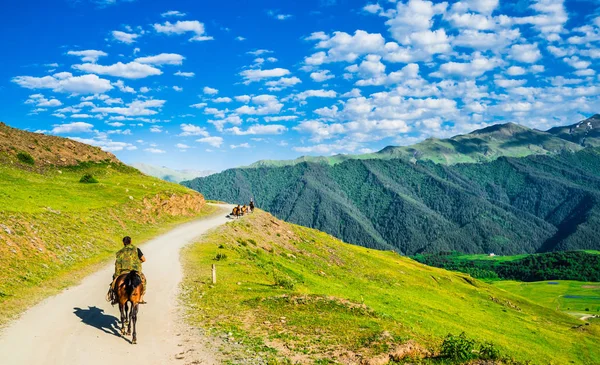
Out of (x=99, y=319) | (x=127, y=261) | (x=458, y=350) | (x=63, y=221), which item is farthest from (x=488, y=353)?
(x=63, y=221)

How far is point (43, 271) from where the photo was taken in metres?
31.2

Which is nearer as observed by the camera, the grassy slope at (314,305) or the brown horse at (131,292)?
the brown horse at (131,292)

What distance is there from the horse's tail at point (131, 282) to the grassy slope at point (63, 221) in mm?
8190

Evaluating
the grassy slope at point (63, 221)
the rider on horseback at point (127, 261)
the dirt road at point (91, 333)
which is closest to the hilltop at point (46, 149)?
the grassy slope at point (63, 221)

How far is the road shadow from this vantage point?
20972 mm

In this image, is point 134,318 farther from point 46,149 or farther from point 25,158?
point 46,149

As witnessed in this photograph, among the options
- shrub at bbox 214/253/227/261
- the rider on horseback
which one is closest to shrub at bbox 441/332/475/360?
the rider on horseback

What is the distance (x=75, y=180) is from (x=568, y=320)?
145 m

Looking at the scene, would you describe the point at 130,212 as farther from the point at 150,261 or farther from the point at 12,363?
the point at 12,363

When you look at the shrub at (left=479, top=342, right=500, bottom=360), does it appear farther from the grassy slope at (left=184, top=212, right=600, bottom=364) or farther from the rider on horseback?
the rider on horseback

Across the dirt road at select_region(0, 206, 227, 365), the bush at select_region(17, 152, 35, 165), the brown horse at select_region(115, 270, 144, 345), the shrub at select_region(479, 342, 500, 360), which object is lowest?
the shrub at select_region(479, 342, 500, 360)

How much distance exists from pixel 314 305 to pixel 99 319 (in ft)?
45.6

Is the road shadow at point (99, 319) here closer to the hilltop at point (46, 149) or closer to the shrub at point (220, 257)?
the shrub at point (220, 257)

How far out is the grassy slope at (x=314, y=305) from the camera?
2102cm
